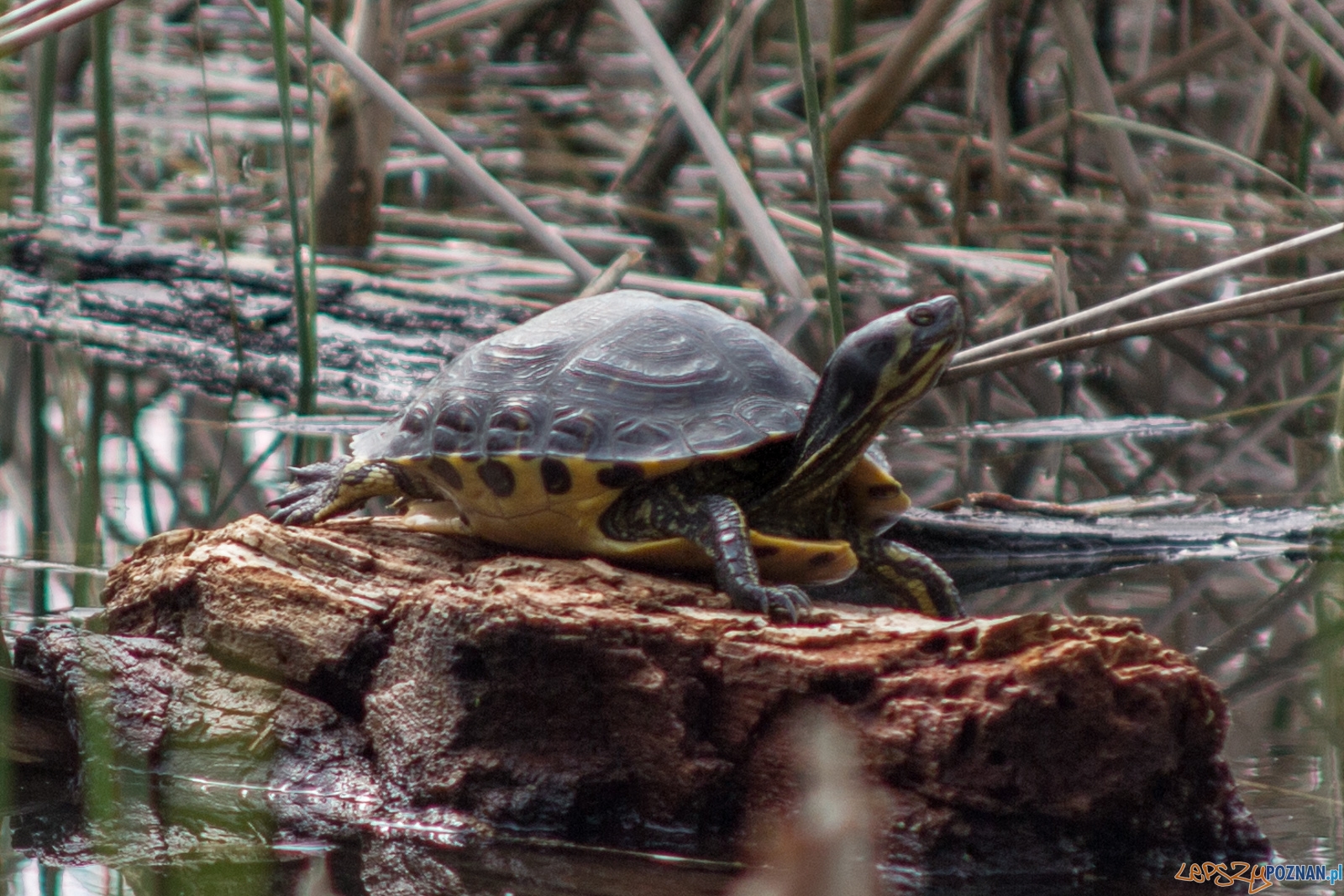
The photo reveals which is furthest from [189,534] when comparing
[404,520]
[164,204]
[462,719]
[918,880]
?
[164,204]

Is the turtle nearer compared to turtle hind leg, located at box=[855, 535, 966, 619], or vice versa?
the turtle

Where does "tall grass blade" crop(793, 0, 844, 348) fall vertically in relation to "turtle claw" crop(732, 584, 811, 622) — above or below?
above

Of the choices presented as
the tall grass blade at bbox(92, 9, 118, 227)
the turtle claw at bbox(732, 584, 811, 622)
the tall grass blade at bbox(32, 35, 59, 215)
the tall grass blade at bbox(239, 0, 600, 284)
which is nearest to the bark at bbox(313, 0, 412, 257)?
the tall grass blade at bbox(239, 0, 600, 284)

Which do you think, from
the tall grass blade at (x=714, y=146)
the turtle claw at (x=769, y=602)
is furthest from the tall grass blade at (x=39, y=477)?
the tall grass blade at (x=714, y=146)

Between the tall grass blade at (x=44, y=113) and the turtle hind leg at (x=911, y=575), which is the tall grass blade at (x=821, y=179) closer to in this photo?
the turtle hind leg at (x=911, y=575)

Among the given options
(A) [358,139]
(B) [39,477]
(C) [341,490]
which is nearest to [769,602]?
(C) [341,490]

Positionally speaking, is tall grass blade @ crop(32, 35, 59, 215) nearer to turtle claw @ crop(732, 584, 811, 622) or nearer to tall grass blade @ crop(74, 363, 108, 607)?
tall grass blade @ crop(74, 363, 108, 607)

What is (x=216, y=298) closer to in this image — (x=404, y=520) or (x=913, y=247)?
(x=404, y=520)
